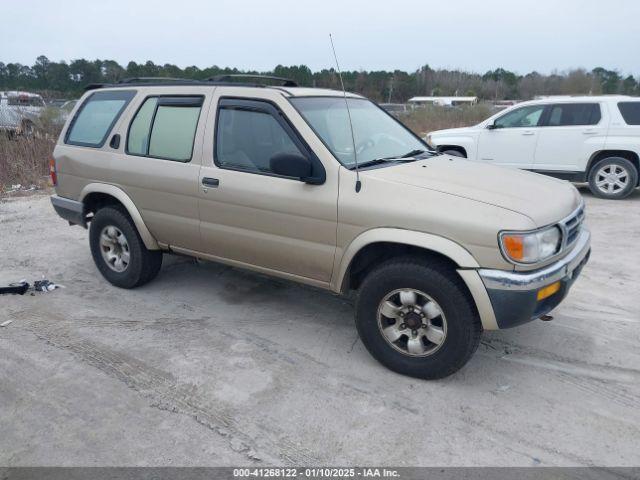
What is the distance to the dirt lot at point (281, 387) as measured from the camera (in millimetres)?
2715

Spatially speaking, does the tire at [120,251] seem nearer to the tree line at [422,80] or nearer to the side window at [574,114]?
the side window at [574,114]

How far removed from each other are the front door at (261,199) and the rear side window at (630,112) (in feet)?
25.0

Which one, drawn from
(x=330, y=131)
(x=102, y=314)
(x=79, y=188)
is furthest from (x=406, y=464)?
(x=79, y=188)

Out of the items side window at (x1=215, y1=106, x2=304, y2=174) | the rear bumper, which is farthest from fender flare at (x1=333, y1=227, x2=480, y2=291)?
the rear bumper

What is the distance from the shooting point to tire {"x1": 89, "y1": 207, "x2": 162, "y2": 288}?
183 inches

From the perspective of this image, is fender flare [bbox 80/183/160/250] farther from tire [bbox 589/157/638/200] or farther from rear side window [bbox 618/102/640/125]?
rear side window [bbox 618/102/640/125]

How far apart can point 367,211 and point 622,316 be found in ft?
8.48

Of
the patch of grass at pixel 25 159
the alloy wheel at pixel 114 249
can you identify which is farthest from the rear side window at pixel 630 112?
the patch of grass at pixel 25 159

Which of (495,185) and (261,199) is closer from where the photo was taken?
(495,185)

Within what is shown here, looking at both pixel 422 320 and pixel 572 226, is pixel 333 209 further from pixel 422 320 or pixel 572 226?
pixel 572 226

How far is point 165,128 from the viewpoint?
4.36 m

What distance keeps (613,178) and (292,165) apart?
7650mm

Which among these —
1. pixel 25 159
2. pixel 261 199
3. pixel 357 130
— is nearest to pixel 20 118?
pixel 25 159

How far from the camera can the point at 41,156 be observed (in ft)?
36.5
